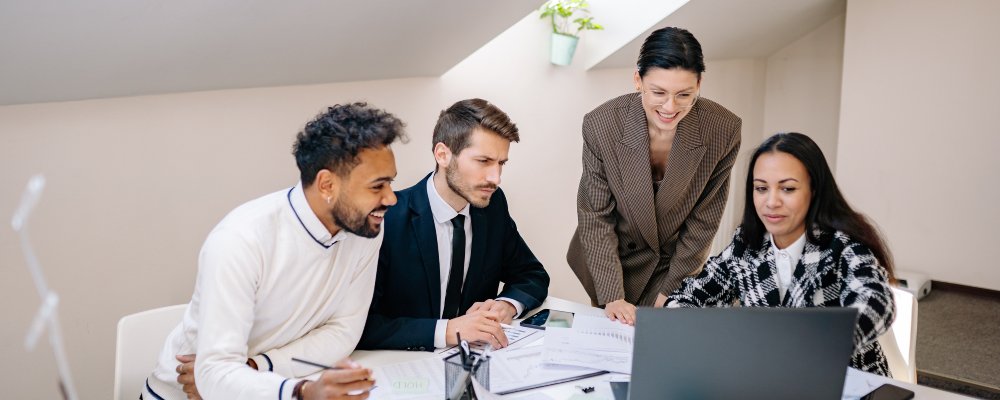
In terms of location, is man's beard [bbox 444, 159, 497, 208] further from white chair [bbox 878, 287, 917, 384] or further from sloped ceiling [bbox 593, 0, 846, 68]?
sloped ceiling [bbox 593, 0, 846, 68]

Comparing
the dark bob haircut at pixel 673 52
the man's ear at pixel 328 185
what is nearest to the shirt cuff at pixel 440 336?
the man's ear at pixel 328 185

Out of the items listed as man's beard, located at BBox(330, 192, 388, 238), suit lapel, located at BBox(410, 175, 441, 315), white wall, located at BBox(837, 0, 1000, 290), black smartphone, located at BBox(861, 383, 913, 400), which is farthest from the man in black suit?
white wall, located at BBox(837, 0, 1000, 290)

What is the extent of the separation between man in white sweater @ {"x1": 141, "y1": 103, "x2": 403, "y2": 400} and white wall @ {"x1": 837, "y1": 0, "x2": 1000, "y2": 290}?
3.59m

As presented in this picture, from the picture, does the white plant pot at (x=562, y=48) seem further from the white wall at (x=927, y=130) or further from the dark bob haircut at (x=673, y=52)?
the white wall at (x=927, y=130)

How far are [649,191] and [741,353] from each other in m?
1.08

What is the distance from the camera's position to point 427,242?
1.84 metres

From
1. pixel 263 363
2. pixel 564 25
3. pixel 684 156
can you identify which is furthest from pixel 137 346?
pixel 564 25

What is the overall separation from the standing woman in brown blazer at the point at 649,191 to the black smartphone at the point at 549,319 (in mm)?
280

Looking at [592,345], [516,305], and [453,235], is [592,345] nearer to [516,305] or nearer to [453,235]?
[516,305]

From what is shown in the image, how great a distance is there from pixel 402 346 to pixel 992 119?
369 centimetres

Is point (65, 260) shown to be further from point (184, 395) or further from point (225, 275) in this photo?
point (225, 275)

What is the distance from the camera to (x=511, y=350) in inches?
63.7

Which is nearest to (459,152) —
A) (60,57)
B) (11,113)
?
(60,57)

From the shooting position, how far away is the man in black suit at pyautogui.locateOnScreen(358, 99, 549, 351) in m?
1.83
